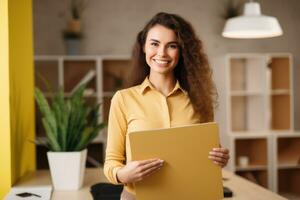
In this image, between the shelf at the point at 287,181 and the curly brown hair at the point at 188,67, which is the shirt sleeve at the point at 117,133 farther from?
the shelf at the point at 287,181

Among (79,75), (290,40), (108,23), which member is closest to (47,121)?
(79,75)

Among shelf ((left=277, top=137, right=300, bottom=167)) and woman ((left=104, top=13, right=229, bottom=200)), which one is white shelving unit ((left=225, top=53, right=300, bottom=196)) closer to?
shelf ((left=277, top=137, right=300, bottom=167))

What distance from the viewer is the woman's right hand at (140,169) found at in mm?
1405

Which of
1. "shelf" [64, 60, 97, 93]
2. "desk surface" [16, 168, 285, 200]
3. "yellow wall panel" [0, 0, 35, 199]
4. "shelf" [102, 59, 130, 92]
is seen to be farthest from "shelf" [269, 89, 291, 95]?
"yellow wall panel" [0, 0, 35, 199]

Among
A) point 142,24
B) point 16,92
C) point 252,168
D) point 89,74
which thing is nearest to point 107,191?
point 16,92

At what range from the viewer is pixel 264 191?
2008mm

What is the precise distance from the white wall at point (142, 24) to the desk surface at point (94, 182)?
8.20ft

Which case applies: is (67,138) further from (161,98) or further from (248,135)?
(248,135)

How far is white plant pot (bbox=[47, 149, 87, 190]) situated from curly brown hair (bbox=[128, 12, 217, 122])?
2.15ft

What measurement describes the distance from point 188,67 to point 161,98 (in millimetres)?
174

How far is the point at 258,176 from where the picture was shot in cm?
498

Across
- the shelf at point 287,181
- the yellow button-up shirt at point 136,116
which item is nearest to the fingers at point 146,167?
the yellow button-up shirt at point 136,116

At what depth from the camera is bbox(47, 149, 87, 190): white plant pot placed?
7.14 ft

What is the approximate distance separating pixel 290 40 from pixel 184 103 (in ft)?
13.5
